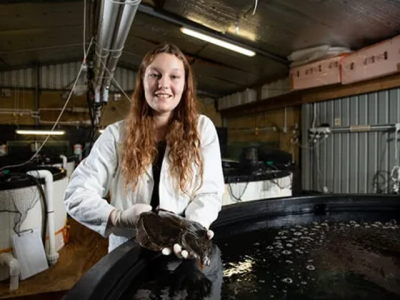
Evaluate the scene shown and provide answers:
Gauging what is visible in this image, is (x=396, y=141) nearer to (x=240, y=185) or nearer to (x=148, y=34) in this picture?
(x=240, y=185)

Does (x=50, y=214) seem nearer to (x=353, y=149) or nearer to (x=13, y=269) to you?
(x=13, y=269)

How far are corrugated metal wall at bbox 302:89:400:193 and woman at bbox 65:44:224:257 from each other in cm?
358

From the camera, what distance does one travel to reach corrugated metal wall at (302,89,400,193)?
3959 mm

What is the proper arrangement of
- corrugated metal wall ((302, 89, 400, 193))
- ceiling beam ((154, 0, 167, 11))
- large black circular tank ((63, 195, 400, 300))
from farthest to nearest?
ceiling beam ((154, 0, 167, 11)) < corrugated metal wall ((302, 89, 400, 193)) < large black circular tank ((63, 195, 400, 300))

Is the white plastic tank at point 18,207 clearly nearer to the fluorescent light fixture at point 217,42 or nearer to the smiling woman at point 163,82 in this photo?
the smiling woman at point 163,82

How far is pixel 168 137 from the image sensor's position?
1229 millimetres

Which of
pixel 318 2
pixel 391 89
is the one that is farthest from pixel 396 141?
pixel 318 2

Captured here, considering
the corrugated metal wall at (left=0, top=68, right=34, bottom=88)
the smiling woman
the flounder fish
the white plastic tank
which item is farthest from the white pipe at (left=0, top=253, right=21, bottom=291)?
the corrugated metal wall at (left=0, top=68, right=34, bottom=88)

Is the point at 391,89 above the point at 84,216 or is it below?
above

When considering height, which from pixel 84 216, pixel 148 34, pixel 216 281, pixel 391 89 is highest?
pixel 148 34

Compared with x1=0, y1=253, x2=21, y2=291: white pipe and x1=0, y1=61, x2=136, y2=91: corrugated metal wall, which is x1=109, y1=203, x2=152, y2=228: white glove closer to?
x1=0, y1=253, x2=21, y2=291: white pipe

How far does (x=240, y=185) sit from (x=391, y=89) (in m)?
2.41

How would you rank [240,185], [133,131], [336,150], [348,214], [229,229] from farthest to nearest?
[336,150]
[240,185]
[348,214]
[229,229]
[133,131]

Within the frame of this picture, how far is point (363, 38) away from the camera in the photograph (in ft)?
12.8
